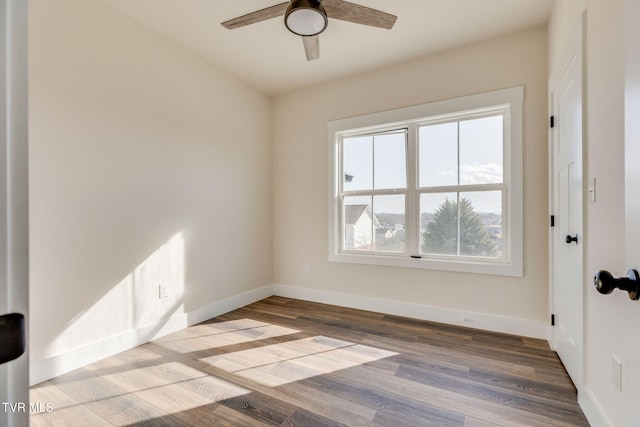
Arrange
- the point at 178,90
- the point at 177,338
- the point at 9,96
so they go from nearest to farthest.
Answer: the point at 9,96 < the point at 177,338 < the point at 178,90

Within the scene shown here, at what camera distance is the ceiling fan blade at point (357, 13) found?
1.88 meters

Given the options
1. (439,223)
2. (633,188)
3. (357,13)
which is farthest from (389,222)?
(633,188)

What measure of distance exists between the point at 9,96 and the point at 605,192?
82.6 inches

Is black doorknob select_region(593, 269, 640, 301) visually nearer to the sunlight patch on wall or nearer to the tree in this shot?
the tree

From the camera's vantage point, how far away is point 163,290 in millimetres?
2619

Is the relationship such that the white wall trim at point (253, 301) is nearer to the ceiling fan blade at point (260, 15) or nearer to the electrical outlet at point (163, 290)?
the electrical outlet at point (163, 290)

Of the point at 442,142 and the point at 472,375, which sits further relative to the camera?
the point at 442,142

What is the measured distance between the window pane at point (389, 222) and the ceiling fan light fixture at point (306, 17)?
6.31ft

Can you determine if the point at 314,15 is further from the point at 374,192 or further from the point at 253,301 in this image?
the point at 253,301

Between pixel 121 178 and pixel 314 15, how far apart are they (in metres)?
1.94

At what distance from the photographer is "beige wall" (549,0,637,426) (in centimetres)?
125

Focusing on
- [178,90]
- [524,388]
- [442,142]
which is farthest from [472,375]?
[178,90]

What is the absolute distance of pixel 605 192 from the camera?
4.53ft

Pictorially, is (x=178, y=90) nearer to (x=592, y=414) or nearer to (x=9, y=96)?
(x=9, y=96)
